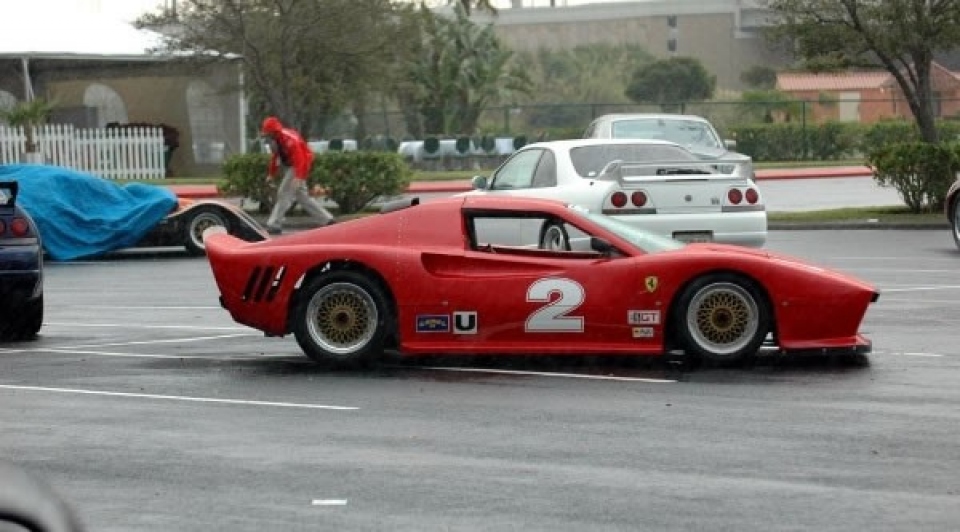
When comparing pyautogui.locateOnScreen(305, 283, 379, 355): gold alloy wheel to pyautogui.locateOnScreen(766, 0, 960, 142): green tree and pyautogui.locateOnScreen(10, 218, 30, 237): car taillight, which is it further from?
pyautogui.locateOnScreen(766, 0, 960, 142): green tree

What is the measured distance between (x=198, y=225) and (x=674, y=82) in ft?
186

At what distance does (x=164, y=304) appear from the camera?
17266 millimetres

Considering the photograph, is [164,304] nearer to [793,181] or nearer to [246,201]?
[246,201]

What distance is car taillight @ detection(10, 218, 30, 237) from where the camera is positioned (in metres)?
14.0

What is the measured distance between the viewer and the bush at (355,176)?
1217 inches

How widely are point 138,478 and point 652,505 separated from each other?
2.31 meters

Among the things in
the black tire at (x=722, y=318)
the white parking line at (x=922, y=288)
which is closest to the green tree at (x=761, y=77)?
the white parking line at (x=922, y=288)

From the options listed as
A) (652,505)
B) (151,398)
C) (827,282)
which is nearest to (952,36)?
(827,282)

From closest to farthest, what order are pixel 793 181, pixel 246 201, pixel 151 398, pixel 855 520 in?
pixel 855 520 → pixel 151 398 → pixel 246 201 → pixel 793 181

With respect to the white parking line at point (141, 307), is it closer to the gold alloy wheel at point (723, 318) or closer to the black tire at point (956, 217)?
the gold alloy wheel at point (723, 318)

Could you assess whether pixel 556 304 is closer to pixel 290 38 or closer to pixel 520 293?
pixel 520 293

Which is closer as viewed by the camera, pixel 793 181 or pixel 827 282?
pixel 827 282

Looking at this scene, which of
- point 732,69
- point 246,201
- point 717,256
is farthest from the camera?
point 732,69

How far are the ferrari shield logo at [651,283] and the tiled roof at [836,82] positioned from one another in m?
66.3
